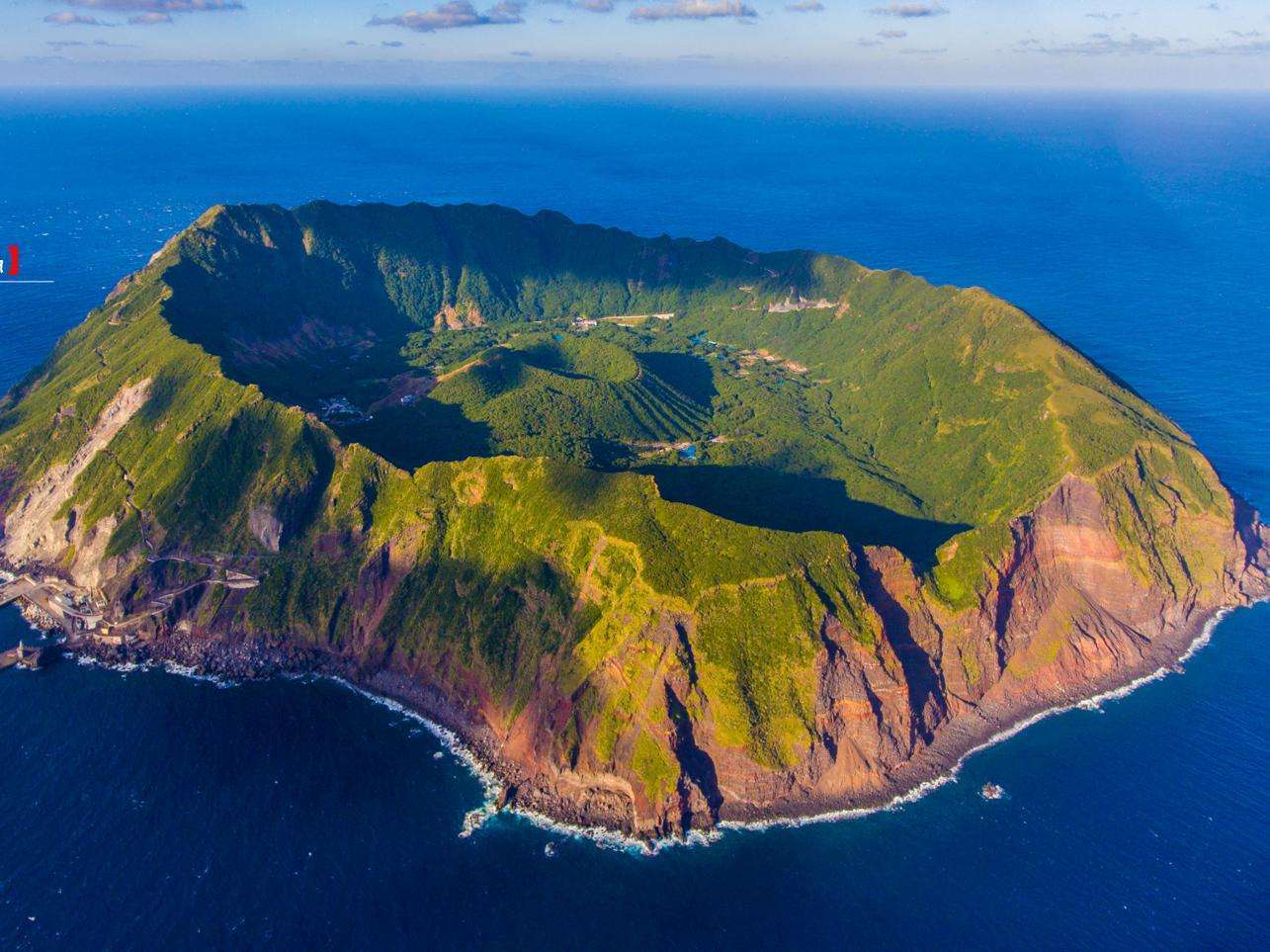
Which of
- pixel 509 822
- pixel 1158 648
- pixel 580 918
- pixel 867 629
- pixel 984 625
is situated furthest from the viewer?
pixel 1158 648

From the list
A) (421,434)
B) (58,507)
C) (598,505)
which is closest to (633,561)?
(598,505)

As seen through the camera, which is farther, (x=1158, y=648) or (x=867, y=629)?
(x=1158, y=648)

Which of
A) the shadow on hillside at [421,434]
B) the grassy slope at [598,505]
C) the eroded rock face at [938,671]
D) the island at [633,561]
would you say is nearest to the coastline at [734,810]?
the eroded rock face at [938,671]

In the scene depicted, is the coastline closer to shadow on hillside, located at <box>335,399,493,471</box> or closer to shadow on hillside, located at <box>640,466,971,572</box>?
shadow on hillside, located at <box>640,466,971,572</box>

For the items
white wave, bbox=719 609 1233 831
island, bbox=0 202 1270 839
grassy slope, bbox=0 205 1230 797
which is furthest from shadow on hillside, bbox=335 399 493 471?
white wave, bbox=719 609 1233 831

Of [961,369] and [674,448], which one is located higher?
[961,369]

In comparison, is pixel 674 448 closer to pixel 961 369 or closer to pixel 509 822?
pixel 961 369

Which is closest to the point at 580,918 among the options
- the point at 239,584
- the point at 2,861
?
the point at 2,861
